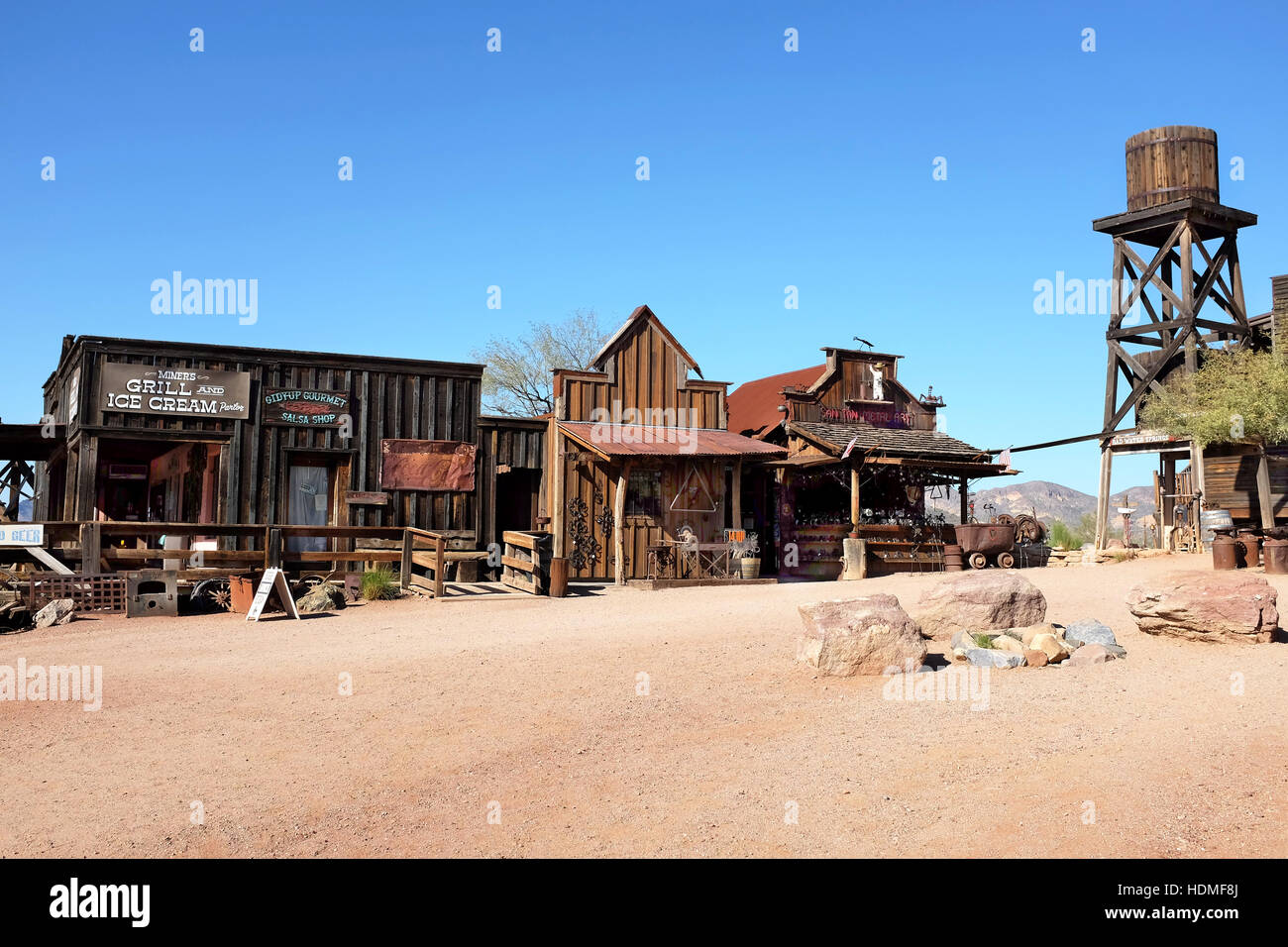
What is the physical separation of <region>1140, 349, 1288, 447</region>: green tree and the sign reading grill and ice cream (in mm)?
20165

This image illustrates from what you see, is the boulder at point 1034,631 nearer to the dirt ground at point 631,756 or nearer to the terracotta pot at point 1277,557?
the dirt ground at point 631,756

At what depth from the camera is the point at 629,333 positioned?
2294 cm

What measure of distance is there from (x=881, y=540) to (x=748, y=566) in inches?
157

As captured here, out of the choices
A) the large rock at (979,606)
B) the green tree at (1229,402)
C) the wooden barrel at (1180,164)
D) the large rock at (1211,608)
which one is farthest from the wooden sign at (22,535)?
the wooden barrel at (1180,164)

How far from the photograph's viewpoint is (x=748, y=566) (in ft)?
66.8

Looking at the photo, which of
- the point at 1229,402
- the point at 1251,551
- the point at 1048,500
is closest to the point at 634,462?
the point at 1251,551

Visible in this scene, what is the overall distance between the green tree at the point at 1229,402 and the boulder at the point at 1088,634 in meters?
12.4

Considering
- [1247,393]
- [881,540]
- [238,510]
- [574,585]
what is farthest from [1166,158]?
[238,510]

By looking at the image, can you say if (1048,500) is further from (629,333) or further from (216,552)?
(216,552)

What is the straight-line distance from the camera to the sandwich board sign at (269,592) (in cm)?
1431

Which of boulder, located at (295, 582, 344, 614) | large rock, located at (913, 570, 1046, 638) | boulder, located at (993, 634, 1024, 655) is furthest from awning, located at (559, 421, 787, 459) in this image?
boulder, located at (993, 634, 1024, 655)

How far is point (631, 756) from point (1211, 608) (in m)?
6.94
